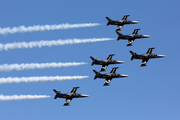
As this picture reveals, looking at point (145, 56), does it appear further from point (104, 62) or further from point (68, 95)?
point (68, 95)

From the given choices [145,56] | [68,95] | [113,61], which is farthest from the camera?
[113,61]

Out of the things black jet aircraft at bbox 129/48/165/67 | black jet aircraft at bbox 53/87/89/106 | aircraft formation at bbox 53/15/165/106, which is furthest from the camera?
black jet aircraft at bbox 129/48/165/67

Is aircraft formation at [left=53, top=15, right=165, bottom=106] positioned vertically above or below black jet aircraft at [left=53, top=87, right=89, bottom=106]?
above

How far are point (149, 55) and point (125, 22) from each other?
48.5ft

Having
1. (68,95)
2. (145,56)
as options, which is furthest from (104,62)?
(68,95)

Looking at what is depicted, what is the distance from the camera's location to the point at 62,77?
122125mm

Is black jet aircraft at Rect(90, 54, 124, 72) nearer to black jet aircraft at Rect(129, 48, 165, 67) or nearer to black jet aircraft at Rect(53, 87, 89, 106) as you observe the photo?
black jet aircraft at Rect(129, 48, 165, 67)

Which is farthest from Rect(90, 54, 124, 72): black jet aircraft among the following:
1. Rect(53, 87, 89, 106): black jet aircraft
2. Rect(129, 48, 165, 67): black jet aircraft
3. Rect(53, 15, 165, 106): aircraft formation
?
Rect(53, 87, 89, 106): black jet aircraft

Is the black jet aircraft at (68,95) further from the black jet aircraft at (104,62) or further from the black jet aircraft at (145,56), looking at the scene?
the black jet aircraft at (145,56)

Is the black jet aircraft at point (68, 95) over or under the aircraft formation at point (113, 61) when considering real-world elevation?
under

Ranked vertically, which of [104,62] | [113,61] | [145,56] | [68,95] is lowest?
[68,95]

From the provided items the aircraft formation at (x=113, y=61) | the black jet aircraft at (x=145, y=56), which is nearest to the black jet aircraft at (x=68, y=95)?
the aircraft formation at (x=113, y=61)

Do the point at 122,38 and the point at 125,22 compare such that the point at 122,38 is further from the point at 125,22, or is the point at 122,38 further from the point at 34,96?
the point at 34,96

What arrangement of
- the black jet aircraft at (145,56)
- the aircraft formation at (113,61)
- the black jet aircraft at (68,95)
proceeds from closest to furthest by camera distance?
the black jet aircraft at (68,95) → the aircraft formation at (113,61) → the black jet aircraft at (145,56)
